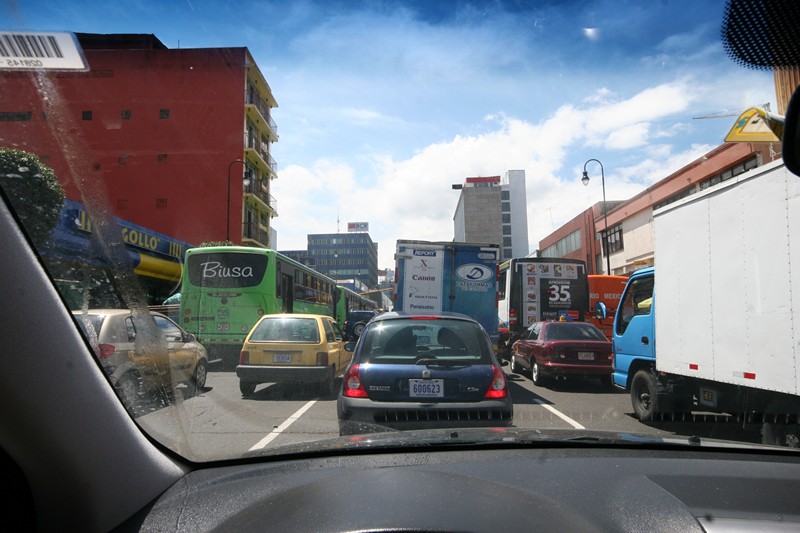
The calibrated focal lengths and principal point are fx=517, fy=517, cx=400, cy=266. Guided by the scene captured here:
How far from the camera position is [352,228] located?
124m

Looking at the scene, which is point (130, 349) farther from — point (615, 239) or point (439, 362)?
point (615, 239)

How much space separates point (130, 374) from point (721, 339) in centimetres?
579

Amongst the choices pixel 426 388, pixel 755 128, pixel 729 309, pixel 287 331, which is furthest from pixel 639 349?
pixel 287 331

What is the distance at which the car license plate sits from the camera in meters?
4.84

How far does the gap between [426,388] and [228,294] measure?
10.6m

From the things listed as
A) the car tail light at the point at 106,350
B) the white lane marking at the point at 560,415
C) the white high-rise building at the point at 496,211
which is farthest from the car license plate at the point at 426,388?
the white high-rise building at the point at 496,211

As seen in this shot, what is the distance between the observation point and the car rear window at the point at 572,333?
11.4 meters

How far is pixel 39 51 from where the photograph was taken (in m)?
1.98

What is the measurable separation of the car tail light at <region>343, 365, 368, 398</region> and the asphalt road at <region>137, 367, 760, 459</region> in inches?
17.8

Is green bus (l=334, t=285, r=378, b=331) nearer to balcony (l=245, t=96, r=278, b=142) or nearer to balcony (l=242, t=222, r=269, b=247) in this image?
balcony (l=242, t=222, r=269, b=247)

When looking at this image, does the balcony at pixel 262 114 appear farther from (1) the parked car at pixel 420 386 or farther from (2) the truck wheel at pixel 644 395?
(2) the truck wheel at pixel 644 395

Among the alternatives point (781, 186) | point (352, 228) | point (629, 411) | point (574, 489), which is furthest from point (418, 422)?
point (352, 228)

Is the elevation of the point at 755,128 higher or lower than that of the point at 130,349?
higher

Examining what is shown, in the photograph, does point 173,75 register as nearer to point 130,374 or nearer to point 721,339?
point 130,374
